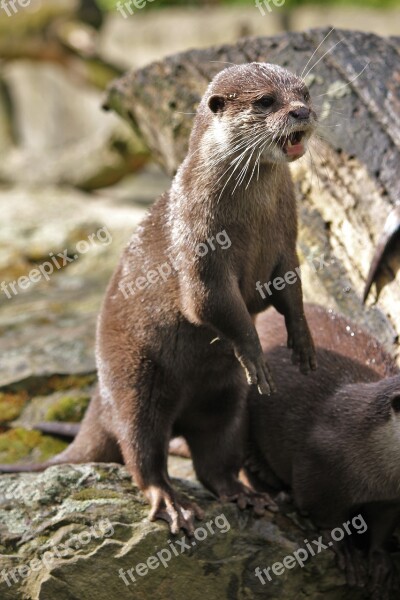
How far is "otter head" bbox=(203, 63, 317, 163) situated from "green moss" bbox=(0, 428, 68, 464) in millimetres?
1703

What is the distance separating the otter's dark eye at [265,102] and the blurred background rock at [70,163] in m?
1.96

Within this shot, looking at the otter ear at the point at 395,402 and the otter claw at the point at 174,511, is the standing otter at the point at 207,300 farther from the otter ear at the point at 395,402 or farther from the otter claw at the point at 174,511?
the otter ear at the point at 395,402

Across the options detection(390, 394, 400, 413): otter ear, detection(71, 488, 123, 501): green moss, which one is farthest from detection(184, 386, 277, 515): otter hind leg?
detection(390, 394, 400, 413): otter ear

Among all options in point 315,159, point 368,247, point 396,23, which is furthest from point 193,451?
point 396,23

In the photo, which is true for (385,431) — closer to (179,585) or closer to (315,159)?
(179,585)

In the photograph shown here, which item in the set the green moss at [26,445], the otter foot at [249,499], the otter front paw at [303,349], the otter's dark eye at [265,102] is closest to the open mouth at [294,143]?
the otter's dark eye at [265,102]

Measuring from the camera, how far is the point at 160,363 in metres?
3.88

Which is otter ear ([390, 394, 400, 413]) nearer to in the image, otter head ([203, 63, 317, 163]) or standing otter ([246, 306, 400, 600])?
standing otter ([246, 306, 400, 600])

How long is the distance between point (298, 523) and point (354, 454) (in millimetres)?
335

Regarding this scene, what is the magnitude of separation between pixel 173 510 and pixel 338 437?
65 centimetres

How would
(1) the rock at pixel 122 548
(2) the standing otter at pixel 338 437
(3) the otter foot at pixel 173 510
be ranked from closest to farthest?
(1) the rock at pixel 122 548 → (3) the otter foot at pixel 173 510 → (2) the standing otter at pixel 338 437

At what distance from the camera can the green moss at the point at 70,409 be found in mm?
4988

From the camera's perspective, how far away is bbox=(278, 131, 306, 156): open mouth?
3488 millimetres

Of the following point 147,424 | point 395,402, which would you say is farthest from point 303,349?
point 147,424
